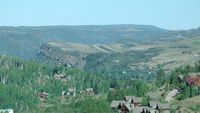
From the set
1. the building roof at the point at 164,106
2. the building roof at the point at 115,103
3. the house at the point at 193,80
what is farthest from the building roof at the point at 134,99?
the house at the point at 193,80

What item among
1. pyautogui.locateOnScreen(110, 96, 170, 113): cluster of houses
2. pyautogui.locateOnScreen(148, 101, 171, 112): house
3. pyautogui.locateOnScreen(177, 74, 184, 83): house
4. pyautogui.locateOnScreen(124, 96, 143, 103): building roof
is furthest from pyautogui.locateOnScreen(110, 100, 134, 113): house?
pyautogui.locateOnScreen(177, 74, 184, 83): house

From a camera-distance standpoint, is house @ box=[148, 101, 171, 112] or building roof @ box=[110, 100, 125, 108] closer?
house @ box=[148, 101, 171, 112]

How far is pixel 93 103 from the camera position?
5930 inches

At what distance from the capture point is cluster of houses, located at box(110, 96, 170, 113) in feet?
457

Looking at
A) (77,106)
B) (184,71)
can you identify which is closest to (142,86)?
(184,71)

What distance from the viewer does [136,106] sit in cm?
14875

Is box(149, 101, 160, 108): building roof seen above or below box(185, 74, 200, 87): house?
below

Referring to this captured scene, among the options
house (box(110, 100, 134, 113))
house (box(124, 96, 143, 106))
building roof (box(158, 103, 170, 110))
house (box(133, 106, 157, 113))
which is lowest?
house (box(110, 100, 134, 113))

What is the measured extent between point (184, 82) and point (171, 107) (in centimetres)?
2041

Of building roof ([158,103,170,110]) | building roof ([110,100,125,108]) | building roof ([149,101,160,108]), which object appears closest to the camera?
building roof ([158,103,170,110])

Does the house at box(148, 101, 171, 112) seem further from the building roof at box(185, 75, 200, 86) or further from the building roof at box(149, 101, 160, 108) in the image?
the building roof at box(185, 75, 200, 86)

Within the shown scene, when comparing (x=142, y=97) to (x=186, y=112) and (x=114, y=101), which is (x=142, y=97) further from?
(x=186, y=112)

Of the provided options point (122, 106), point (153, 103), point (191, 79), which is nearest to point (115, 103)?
point (122, 106)

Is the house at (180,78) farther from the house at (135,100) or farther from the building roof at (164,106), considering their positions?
the building roof at (164,106)
